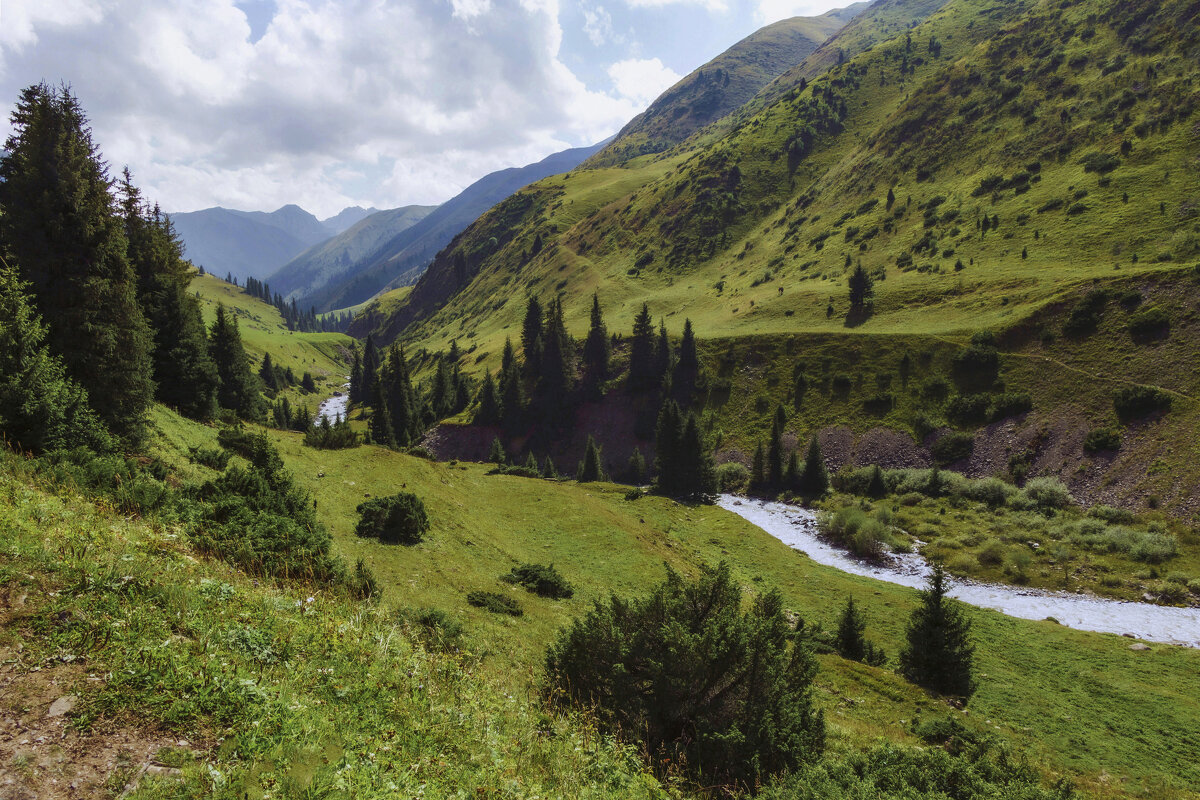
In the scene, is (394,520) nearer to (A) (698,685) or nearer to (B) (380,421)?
(A) (698,685)

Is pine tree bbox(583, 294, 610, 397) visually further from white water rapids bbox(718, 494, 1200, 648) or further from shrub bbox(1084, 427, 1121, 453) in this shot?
shrub bbox(1084, 427, 1121, 453)

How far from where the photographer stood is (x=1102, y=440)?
57.0 meters

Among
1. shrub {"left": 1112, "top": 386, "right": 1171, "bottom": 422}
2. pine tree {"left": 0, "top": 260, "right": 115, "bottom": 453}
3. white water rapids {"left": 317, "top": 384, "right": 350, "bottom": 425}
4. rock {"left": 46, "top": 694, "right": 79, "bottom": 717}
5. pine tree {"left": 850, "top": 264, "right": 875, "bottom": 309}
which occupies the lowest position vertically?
white water rapids {"left": 317, "top": 384, "right": 350, "bottom": 425}

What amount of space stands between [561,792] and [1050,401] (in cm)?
8242

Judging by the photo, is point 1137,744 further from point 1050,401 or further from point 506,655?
point 1050,401

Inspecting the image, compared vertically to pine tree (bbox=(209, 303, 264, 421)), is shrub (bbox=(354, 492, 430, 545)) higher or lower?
lower

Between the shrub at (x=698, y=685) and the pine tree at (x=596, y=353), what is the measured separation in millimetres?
96123

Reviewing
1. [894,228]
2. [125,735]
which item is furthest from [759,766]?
[894,228]

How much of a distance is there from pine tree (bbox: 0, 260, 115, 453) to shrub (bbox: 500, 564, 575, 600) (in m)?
17.8

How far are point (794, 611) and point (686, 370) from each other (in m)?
68.1

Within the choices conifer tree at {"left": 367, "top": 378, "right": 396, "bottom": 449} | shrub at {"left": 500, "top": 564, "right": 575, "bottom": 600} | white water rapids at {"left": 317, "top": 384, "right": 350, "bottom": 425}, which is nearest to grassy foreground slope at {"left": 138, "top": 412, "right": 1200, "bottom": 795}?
shrub at {"left": 500, "top": 564, "right": 575, "bottom": 600}

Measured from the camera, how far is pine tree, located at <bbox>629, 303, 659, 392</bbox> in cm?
10275

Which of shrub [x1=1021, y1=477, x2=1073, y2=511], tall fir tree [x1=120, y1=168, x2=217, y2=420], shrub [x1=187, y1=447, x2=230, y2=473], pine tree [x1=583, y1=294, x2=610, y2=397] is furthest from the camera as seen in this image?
pine tree [x1=583, y1=294, x2=610, y2=397]

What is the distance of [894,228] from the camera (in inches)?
4668
